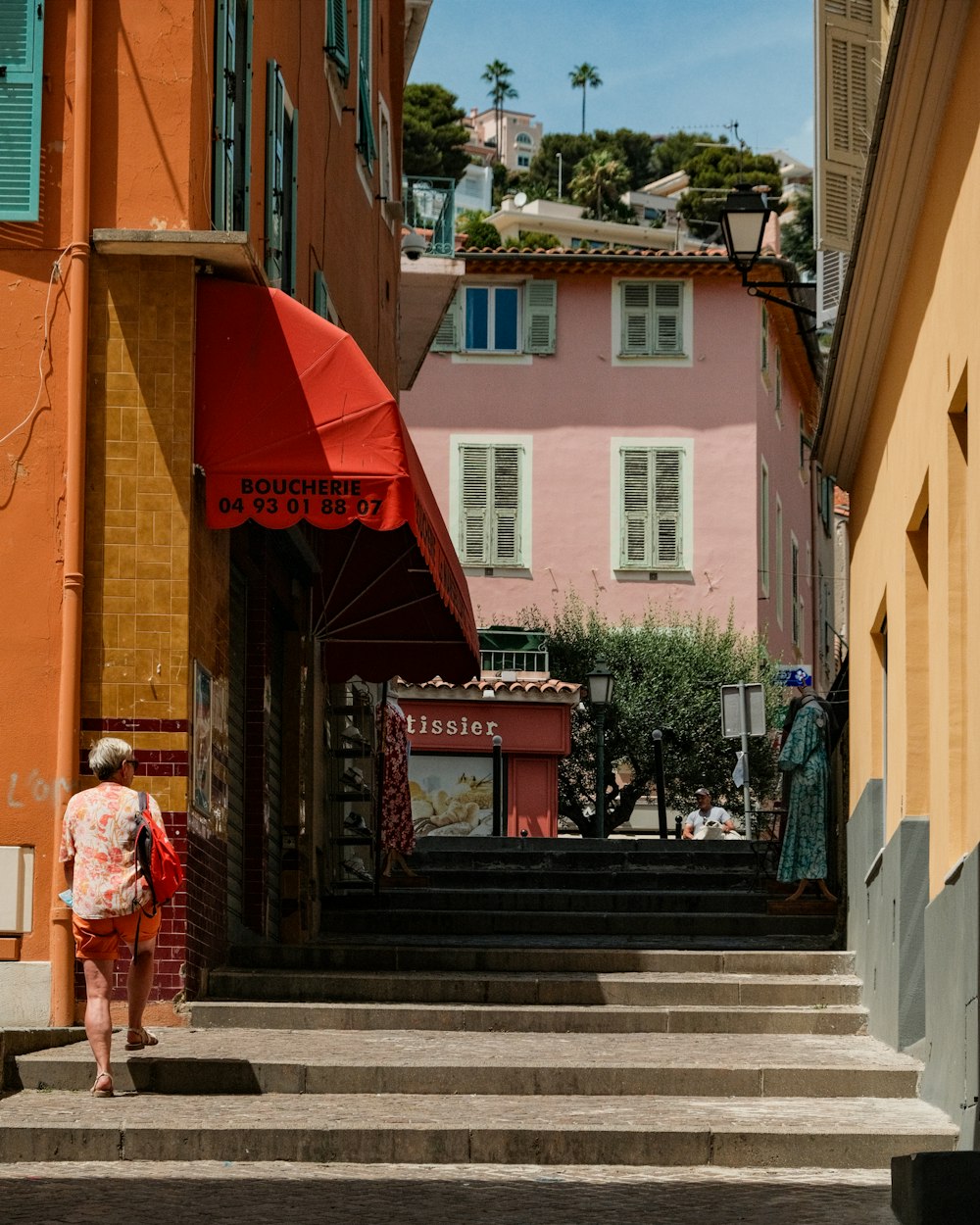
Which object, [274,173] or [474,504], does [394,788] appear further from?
[474,504]

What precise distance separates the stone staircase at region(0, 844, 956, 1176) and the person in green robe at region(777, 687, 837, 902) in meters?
2.21

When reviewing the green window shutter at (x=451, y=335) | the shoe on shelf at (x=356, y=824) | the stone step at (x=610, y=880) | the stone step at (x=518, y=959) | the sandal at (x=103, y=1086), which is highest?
the green window shutter at (x=451, y=335)

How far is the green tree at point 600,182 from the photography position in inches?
4063

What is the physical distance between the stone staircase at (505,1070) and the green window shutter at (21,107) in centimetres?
440

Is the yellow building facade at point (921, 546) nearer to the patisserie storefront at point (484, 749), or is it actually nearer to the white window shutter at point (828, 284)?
the white window shutter at point (828, 284)

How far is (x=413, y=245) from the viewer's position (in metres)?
24.9

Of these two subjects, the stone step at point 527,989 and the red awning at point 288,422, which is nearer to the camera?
the red awning at point 288,422

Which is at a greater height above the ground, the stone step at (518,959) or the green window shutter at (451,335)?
the green window shutter at (451,335)

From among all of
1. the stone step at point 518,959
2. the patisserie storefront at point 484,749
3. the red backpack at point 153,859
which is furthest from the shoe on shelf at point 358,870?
the patisserie storefront at point 484,749

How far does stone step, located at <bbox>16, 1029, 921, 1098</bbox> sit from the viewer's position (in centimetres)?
1014

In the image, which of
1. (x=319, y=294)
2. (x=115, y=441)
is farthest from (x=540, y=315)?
(x=115, y=441)

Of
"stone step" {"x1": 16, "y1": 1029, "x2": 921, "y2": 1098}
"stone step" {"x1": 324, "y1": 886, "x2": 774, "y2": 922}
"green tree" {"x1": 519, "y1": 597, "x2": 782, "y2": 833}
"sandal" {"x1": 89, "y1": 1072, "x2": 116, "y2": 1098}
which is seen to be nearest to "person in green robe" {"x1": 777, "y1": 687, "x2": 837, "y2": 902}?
"stone step" {"x1": 324, "y1": 886, "x2": 774, "y2": 922}

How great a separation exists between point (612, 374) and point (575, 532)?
3.01 metres

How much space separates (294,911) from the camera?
53.6ft
